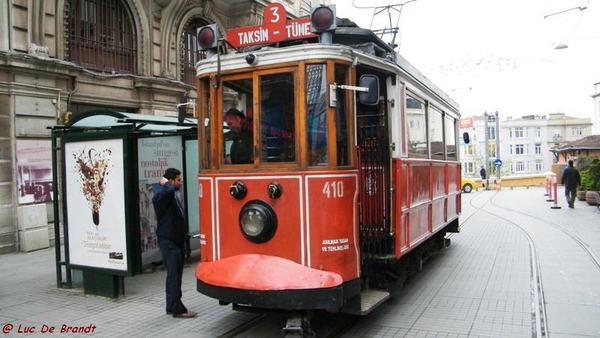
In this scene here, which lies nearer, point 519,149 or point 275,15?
point 275,15

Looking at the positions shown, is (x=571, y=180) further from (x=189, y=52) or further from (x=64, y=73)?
(x=64, y=73)

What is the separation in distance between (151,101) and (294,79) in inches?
391

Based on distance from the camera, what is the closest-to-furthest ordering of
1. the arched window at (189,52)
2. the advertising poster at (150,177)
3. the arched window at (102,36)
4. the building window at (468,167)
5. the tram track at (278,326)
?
the tram track at (278,326), the advertising poster at (150,177), the arched window at (102,36), the arched window at (189,52), the building window at (468,167)

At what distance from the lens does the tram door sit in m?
5.73

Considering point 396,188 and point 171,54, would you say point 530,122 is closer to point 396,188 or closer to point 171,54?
point 171,54

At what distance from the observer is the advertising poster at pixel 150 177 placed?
8328 millimetres

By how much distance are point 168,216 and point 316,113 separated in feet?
7.76

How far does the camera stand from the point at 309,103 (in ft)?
16.3

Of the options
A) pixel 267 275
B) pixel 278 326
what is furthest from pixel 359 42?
pixel 278 326

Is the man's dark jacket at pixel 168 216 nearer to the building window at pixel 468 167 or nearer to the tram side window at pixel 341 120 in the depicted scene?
the tram side window at pixel 341 120

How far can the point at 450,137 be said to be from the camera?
32.4 feet

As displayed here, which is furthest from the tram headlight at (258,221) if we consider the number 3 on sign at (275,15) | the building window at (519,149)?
the building window at (519,149)

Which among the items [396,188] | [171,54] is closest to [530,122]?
[171,54]

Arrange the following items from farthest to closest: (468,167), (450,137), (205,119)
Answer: (468,167)
(450,137)
(205,119)
